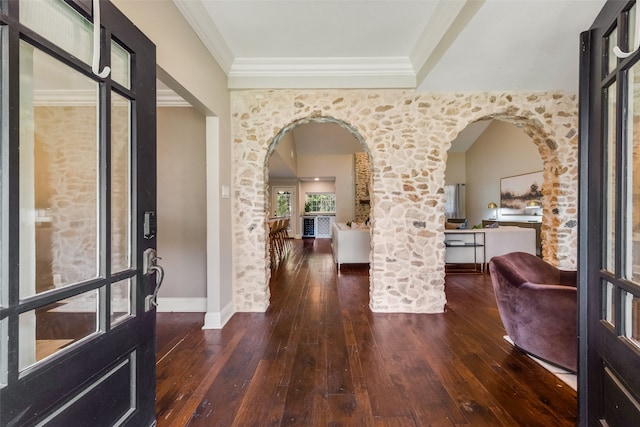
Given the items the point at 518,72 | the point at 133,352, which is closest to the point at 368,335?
the point at 133,352

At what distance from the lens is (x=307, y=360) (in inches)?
86.7

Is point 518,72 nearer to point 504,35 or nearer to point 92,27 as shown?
point 504,35

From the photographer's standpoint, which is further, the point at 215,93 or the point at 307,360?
the point at 215,93

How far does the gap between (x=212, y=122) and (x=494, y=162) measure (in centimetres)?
874

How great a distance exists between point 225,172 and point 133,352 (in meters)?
2.11

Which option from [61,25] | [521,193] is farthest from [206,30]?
[521,193]

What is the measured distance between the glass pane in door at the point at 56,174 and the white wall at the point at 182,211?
7.16ft

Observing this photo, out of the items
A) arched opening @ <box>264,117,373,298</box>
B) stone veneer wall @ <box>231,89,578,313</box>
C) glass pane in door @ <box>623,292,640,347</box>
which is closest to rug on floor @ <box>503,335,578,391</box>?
stone veneer wall @ <box>231,89,578,313</box>

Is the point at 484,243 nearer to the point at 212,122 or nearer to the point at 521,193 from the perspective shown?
the point at 521,193

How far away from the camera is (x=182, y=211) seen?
325 cm

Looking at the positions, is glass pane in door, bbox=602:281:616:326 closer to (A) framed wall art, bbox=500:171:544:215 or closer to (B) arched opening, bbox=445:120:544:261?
(B) arched opening, bbox=445:120:544:261

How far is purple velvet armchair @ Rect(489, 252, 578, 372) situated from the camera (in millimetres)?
1960

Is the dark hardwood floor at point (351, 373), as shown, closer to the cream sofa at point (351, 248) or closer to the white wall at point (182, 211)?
the white wall at point (182, 211)

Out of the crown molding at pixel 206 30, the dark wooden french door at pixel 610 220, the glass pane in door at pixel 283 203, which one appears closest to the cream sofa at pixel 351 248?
the crown molding at pixel 206 30
